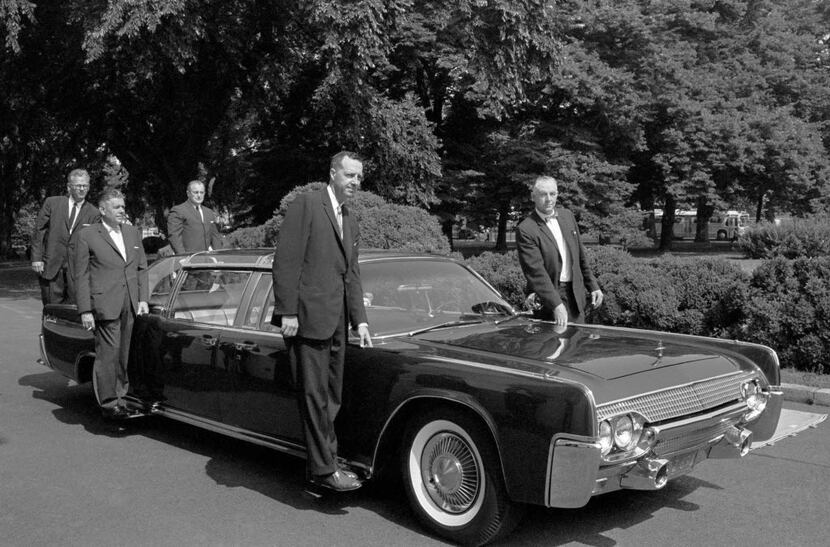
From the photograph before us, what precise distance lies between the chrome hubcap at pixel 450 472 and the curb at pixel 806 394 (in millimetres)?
4337

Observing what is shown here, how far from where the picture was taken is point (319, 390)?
4430 mm

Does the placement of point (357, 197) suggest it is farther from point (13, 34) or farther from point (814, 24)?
point (814, 24)

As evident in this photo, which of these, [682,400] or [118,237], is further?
[118,237]

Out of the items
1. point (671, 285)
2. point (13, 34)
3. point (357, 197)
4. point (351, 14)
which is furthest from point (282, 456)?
point (13, 34)

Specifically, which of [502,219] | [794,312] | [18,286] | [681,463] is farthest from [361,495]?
[502,219]

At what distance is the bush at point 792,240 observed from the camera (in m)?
11.4

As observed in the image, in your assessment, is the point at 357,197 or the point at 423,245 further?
the point at 357,197

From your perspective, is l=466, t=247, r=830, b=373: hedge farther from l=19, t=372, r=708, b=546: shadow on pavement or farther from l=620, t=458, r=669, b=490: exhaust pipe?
l=620, t=458, r=669, b=490: exhaust pipe

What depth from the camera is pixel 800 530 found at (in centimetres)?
414

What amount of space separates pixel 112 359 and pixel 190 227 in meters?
4.02

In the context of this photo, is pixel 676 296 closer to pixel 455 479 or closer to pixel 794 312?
pixel 794 312

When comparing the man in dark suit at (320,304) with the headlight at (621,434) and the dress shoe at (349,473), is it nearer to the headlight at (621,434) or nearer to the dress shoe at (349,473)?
the dress shoe at (349,473)

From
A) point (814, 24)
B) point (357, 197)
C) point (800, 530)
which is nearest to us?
point (800, 530)

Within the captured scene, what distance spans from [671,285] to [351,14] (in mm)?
9474
